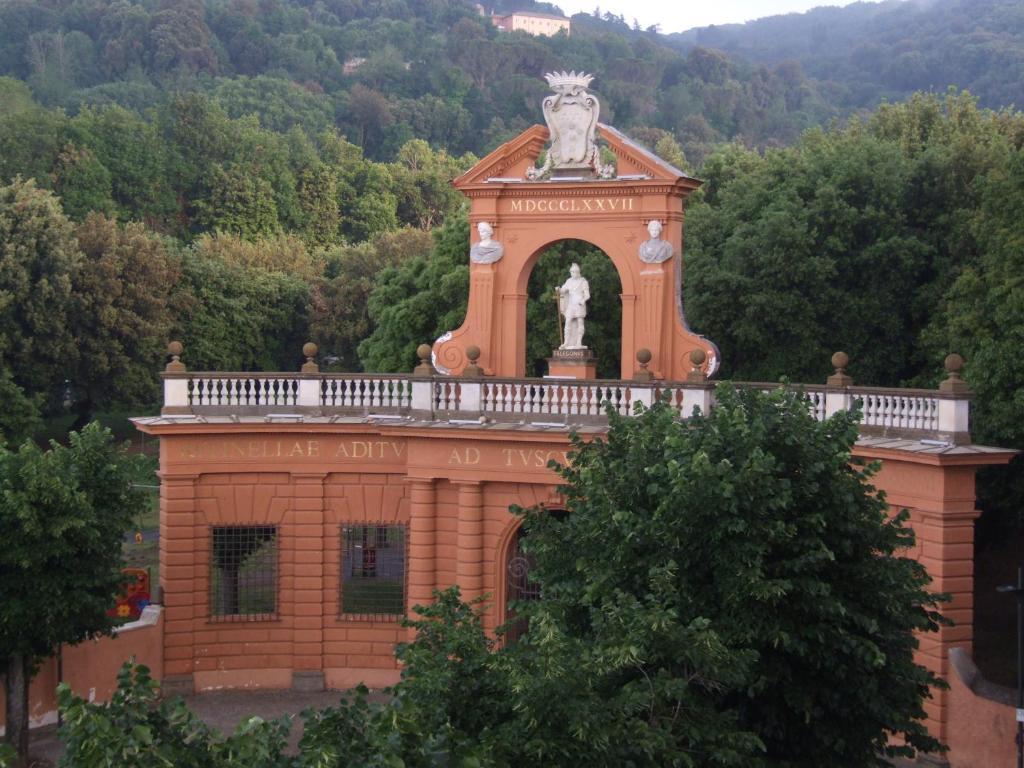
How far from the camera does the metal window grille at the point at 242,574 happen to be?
25359mm

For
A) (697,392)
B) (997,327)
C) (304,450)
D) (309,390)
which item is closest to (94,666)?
(304,450)

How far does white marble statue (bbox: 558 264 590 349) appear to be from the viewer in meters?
25.4

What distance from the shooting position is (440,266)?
133 ft

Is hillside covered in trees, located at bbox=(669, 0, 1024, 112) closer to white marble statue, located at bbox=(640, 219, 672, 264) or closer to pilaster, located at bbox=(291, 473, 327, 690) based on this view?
white marble statue, located at bbox=(640, 219, 672, 264)

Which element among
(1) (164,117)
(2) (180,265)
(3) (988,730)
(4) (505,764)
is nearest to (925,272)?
(3) (988,730)

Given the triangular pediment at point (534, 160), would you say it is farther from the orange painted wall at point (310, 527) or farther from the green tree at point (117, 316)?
the green tree at point (117, 316)

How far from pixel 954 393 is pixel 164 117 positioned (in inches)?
3096

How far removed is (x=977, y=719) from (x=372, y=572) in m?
10.6

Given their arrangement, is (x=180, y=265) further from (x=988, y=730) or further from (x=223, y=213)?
(x=988, y=730)

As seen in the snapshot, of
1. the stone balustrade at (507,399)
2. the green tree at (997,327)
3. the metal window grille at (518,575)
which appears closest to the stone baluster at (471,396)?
the stone balustrade at (507,399)

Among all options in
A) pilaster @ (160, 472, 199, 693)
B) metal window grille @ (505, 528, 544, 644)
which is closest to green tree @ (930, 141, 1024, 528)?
metal window grille @ (505, 528, 544, 644)

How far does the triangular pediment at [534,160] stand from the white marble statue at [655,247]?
2.60 ft

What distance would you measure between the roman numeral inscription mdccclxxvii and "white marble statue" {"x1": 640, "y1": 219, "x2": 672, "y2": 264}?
551mm

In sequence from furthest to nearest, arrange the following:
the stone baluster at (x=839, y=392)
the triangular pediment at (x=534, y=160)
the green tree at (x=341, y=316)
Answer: the green tree at (x=341, y=316), the triangular pediment at (x=534, y=160), the stone baluster at (x=839, y=392)
